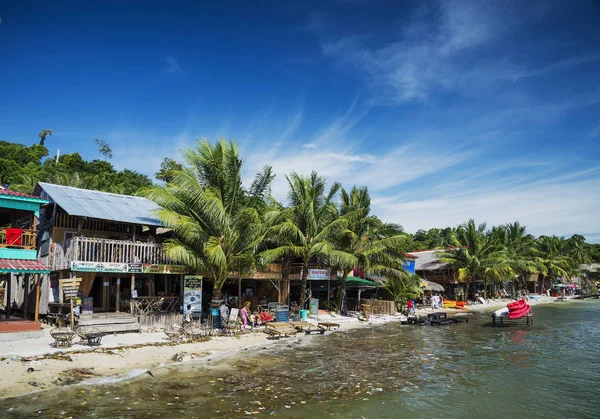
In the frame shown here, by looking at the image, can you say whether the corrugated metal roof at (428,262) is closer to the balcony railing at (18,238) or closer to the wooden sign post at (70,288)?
the wooden sign post at (70,288)

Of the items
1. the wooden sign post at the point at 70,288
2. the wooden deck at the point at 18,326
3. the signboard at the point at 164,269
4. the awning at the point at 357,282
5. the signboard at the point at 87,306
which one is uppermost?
the signboard at the point at 164,269

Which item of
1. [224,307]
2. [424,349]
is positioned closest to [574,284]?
[424,349]

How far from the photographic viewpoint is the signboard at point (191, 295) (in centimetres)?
2125

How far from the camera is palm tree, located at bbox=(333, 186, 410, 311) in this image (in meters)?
30.8

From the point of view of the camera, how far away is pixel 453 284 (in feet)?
174

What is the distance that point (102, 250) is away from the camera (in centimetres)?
2006

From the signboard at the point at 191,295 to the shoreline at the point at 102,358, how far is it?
1863mm

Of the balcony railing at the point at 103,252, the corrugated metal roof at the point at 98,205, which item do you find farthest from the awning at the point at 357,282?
the corrugated metal roof at the point at 98,205

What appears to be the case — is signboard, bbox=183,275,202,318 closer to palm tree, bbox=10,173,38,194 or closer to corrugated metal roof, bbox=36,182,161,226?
corrugated metal roof, bbox=36,182,161,226

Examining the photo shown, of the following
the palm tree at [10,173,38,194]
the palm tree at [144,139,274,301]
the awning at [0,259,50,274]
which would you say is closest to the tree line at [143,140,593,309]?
the palm tree at [144,139,274,301]

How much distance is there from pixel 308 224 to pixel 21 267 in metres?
15.5

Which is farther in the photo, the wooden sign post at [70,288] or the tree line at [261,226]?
the tree line at [261,226]

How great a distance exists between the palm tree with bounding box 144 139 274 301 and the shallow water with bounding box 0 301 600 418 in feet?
17.1

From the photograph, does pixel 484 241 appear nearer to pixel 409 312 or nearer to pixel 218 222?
pixel 409 312
